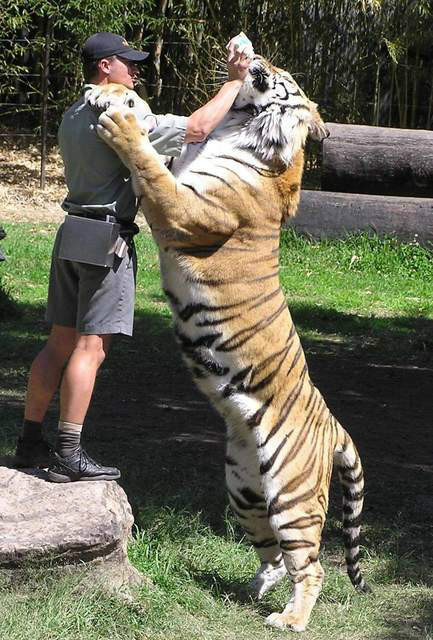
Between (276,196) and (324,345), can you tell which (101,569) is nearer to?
(276,196)

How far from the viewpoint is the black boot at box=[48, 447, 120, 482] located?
4289mm

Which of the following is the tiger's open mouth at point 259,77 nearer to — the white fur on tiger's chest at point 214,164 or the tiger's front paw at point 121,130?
the white fur on tiger's chest at point 214,164

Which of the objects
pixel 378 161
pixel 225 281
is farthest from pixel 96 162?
pixel 378 161

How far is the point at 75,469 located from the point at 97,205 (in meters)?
1.10

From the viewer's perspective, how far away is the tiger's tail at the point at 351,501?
4.39 meters

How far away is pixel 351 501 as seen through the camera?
4426 mm

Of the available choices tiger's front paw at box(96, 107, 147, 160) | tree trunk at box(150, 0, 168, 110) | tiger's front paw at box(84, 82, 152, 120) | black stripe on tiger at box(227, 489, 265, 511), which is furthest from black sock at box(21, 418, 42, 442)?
tree trunk at box(150, 0, 168, 110)

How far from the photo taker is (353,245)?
11.6 metres

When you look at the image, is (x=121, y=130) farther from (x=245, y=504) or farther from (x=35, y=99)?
(x=35, y=99)

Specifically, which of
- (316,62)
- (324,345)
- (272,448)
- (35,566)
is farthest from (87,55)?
(316,62)

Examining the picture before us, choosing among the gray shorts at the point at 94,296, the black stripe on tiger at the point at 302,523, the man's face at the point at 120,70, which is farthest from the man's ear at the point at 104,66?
the black stripe on tiger at the point at 302,523

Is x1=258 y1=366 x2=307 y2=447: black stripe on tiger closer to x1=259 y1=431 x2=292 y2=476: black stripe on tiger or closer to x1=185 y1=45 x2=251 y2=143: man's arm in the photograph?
x1=259 y1=431 x2=292 y2=476: black stripe on tiger

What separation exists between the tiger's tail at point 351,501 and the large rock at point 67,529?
0.90m

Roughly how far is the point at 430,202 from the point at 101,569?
806cm
